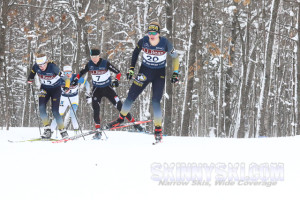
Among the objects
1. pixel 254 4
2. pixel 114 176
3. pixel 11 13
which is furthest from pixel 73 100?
pixel 254 4

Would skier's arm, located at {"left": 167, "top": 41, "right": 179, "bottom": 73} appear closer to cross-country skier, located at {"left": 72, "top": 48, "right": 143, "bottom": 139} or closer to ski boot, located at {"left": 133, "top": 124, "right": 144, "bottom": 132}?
cross-country skier, located at {"left": 72, "top": 48, "right": 143, "bottom": 139}

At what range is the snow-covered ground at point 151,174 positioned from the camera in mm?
3369

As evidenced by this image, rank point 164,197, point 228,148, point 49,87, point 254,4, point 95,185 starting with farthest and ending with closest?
point 254,4 → point 49,87 → point 228,148 → point 95,185 → point 164,197

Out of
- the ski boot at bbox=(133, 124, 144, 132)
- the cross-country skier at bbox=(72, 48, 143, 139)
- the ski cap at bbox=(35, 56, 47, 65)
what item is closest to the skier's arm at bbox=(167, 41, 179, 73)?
the cross-country skier at bbox=(72, 48, 143, 139)

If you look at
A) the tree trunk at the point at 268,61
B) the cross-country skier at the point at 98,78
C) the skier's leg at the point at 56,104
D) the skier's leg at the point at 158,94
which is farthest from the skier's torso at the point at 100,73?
the tree trunk at the point at 268,61

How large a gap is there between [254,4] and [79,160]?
1699 centimetres

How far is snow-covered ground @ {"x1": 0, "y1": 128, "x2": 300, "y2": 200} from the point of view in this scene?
11.1 ft

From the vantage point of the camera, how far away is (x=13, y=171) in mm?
4199

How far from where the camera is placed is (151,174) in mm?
4004

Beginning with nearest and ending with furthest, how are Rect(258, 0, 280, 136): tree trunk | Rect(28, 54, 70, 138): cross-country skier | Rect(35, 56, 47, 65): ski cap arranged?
Rect(35, 56, 47, 65): ski cap → Rect(28, 54, 70, 138): cross-country skier → Rect(258, 0, 280, 136): tree trunk

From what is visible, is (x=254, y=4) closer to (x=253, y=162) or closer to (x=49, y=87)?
(x=49, y=87)

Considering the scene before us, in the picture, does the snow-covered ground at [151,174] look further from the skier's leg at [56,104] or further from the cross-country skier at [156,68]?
the skier's leg at [56,104]

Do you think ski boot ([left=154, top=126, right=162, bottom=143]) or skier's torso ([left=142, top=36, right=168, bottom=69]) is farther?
A: skier's torso ([left=142, top=36, right=168, bottom=69])

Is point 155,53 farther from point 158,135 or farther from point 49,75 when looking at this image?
point 49,75
